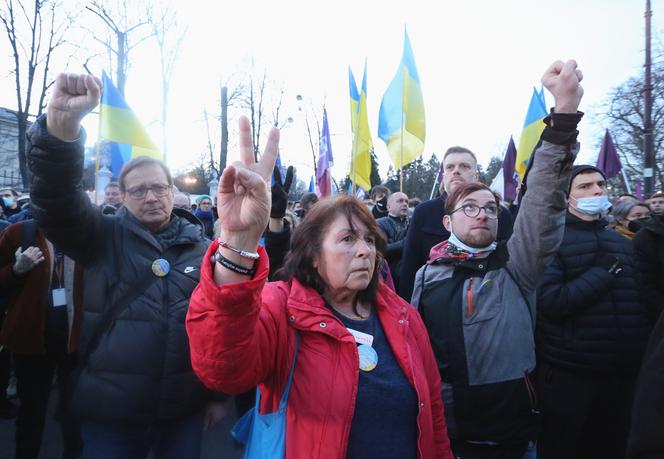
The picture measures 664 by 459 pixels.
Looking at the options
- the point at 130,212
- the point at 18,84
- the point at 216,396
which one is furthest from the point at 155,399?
the point at 18,84

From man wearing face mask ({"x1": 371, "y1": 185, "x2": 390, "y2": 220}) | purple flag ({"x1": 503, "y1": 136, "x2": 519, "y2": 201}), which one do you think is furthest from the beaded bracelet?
purple flag ({"x1": 503, "y1": 136, "x2": 519, "y2": 201})

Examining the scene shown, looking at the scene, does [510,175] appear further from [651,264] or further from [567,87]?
[567,87]

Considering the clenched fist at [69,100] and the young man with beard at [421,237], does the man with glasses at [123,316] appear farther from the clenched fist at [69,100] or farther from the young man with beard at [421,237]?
the young man with beard at [421,237]

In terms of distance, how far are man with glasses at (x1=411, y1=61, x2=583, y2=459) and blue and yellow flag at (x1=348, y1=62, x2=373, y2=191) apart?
5.49 m

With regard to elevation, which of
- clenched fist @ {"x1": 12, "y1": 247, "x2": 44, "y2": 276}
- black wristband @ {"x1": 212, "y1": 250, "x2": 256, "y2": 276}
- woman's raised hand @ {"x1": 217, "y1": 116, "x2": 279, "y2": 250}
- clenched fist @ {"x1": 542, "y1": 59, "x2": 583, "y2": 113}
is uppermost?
clenched fist @ {"x1": 542, "y1": 59, "x2": 583, "y2": 113}

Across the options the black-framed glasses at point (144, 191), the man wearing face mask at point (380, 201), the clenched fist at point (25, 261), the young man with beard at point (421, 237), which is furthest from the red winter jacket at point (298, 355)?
the man wearing face mask at point (380, 201)

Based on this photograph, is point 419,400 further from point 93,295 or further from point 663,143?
point 663,143

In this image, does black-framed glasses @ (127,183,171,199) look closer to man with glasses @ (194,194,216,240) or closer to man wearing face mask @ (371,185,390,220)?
man wearing face mask @ (371,185,390,220)

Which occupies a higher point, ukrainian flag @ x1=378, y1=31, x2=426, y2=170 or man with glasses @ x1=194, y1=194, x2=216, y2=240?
ukrainian flag @ x1=378, y1=31, x2=426, y2=170

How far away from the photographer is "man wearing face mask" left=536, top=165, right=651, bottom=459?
2.79 meters

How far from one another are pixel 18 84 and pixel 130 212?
24916 mm

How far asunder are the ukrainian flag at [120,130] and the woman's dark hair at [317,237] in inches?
156

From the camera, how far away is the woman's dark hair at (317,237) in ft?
6.18

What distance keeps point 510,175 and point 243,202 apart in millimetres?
8833
